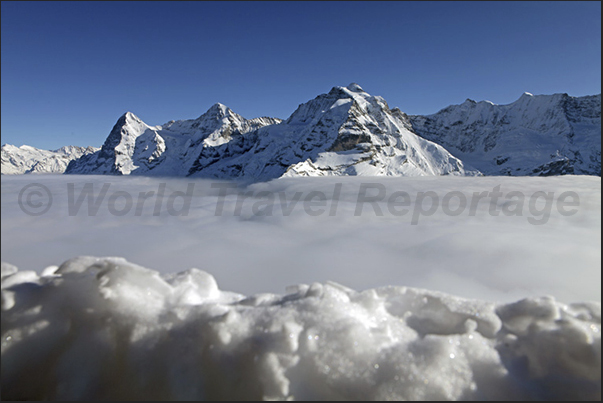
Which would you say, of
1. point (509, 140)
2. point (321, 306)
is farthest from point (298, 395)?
point (509, 140)

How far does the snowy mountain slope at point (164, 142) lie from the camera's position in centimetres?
8675

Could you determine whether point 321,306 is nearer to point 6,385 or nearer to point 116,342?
point 116,342

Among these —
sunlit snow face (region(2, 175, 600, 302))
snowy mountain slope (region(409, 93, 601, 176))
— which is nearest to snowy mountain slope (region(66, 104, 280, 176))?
snowy mountain slope (region(409, 93, 601, 176))

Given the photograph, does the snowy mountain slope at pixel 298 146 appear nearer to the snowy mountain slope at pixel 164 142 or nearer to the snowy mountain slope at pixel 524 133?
the snowy mountain slope at pixel 164 142

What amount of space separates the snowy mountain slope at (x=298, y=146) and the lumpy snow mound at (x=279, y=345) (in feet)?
107

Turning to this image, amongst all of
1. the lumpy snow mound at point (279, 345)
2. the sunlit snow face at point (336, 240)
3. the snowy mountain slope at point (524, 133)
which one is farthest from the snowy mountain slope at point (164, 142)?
the lumpy snow mound at point (279, 345)

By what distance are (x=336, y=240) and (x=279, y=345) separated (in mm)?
1200

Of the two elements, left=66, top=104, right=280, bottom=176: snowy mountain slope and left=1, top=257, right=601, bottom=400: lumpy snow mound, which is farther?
left=66, top=104, right=280, bottom=176: snowy mountain slope

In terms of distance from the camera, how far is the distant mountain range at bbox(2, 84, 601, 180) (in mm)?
54125

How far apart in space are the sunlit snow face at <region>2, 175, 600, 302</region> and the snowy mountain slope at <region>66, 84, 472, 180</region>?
31144 millimetres

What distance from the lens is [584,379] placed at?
0.83 meters

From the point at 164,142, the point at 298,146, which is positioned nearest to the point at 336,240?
the point at 298,146

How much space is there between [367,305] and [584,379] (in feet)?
2.03

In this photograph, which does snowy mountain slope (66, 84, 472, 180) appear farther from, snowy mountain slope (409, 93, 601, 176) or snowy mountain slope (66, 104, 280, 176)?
snowy mountain slope (409, 93, 601, 176)
